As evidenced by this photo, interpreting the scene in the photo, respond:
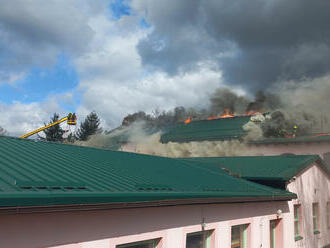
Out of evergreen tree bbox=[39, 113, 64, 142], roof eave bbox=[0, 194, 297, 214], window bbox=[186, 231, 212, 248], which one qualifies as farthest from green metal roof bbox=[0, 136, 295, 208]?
evergreen tree bbox=[39, 113, 64, 142]

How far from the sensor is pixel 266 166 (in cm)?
1415

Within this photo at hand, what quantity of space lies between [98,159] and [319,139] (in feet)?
55.0

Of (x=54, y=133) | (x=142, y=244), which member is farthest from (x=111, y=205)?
(x=54, y=133)

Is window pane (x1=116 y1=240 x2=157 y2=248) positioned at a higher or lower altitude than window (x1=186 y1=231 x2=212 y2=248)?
lower

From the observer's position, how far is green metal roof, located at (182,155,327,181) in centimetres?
1250

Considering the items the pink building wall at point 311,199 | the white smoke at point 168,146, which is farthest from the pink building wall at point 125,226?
the white smoke at point 168,146

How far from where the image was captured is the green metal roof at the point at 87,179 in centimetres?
524

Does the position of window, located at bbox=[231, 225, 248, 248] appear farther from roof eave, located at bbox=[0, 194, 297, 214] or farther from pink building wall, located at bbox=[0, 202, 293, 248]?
roof eave, located at bbox=[0, 194, 297, 214]

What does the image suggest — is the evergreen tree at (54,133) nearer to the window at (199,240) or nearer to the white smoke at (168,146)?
the white smoke at (168,146)

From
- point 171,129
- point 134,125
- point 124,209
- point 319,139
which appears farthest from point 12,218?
point 134,125

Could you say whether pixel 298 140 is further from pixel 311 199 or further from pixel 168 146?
pixel 168 146

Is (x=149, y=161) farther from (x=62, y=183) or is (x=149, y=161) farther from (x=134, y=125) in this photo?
(x=134, y=125)

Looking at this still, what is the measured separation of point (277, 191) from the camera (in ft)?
37.7

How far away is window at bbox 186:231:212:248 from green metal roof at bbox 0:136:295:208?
1.21 meters
